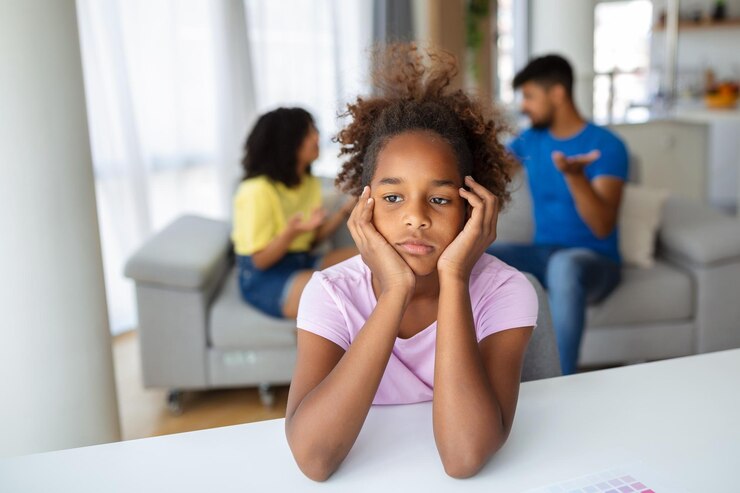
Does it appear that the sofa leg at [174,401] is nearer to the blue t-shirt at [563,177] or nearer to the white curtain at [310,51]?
the blue t-shirt at [563,177]

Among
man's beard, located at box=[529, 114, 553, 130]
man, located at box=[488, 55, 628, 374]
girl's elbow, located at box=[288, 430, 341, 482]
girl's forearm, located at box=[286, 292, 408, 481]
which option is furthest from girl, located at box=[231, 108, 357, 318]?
girl's elbow, located at box=[288, 430, 341, 482]

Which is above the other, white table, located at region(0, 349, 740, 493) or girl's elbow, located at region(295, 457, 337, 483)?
girl's elbow, located at region(295, 457, 337, 483)

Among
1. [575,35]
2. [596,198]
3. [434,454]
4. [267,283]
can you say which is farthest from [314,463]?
[575,35]

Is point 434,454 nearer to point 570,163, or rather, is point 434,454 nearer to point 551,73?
point 570,163

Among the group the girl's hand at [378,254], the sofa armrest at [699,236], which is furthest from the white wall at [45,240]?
the sofa armrest at [699,236]

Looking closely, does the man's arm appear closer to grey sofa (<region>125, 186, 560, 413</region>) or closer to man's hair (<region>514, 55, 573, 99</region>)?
man's hair (<region>514, 55, 573, 99</region>)

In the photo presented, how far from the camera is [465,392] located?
994mm

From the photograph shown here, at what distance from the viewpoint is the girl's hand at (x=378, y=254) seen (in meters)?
1.07

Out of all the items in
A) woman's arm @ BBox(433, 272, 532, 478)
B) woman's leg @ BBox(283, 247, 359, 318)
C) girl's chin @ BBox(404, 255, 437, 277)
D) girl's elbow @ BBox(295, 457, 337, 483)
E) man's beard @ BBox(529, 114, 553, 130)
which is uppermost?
man's beard @ BBox(529, 114, 553, 130)

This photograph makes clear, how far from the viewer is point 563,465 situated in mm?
936

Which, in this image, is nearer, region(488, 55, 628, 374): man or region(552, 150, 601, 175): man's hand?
region(552, 150, 601, 175): man's hand

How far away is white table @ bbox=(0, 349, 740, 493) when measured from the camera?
0.92 meters

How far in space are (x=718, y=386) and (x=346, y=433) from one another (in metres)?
0.59

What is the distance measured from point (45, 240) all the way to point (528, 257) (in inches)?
65.0
